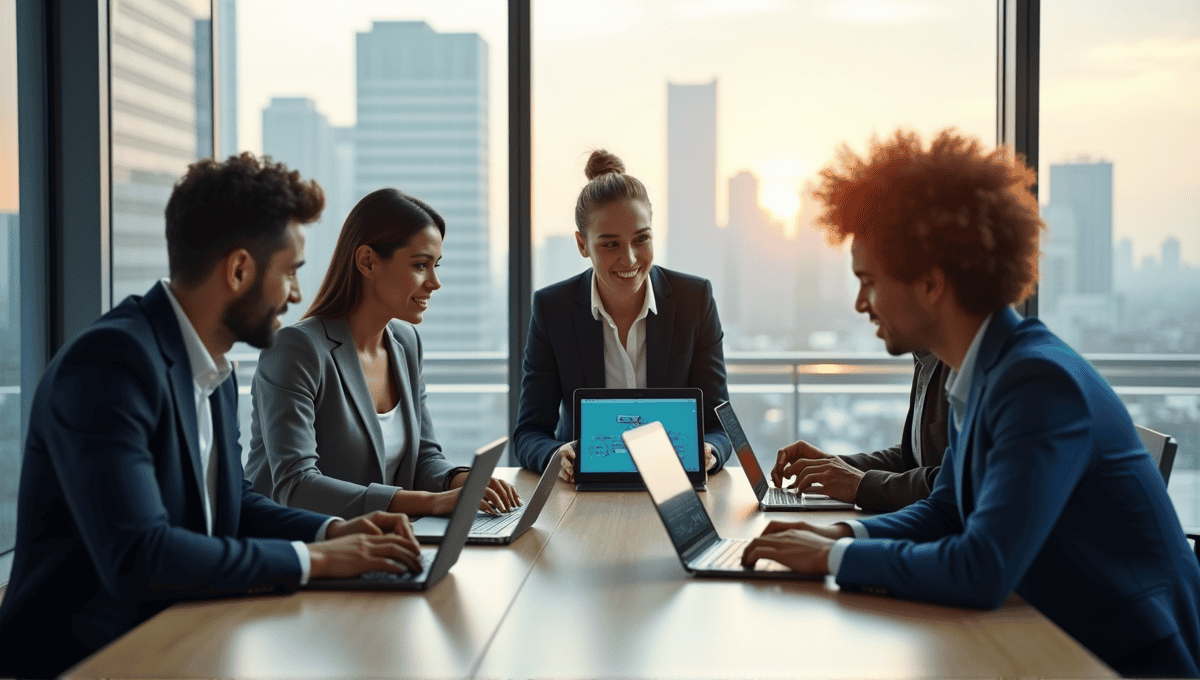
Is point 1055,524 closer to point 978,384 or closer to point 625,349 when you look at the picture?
point 978,384

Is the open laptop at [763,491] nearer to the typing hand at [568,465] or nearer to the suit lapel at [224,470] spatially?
the typing hand at [568,465]

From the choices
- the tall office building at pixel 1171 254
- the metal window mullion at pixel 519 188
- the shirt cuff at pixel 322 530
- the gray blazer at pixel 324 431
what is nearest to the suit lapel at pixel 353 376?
the gray blazer at pixel 324 431

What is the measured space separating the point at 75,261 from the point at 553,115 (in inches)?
82.6

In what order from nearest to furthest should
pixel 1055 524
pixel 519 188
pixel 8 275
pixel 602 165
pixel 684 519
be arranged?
1. pixel 1055 524
2. pixel 684 519
3. pixel 602 165
4. pixel 8 275
5. pixel 519 188

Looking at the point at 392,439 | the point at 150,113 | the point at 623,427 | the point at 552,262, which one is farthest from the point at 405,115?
the point at 623,427

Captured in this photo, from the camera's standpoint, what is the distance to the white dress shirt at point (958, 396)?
1.48 m

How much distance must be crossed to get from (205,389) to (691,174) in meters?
2.72

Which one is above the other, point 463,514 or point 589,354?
point 589,354

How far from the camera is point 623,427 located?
2.43 metres

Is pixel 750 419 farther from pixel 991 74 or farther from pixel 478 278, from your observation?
pixel 991 74

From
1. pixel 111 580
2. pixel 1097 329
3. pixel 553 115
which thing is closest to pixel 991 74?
pixel 1097 329

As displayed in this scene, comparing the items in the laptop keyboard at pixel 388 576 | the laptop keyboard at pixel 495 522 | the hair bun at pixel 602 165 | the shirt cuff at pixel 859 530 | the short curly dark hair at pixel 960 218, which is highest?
the hair bun at pixel 602 165

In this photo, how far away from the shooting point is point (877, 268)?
5.36ft

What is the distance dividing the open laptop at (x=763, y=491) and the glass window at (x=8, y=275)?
2.95m
